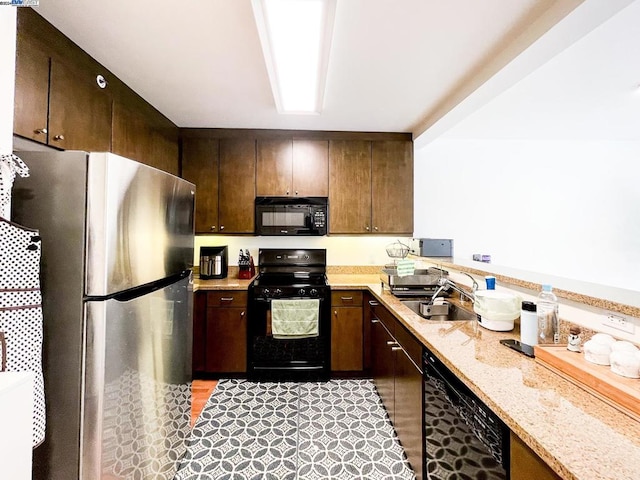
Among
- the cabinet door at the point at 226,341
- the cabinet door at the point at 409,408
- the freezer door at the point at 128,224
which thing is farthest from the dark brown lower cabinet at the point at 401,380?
the freezer door at the point at 128,224

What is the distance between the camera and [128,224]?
122 centimetres

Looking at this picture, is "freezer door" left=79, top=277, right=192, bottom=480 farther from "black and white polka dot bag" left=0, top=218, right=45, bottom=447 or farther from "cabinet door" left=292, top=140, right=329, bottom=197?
"cabinet door" left=292, top=140, right=329, bottom=197

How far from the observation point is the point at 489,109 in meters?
2.75

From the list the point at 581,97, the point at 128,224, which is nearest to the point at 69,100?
the point at 128,224

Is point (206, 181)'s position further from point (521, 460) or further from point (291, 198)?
point (521, 460)

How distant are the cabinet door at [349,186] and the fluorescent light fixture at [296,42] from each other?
42.5 inches

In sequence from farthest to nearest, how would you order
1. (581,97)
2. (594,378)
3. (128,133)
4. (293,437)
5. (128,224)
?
(581,97) < (128,133) < (293,437) < (128,224) < (594,378)

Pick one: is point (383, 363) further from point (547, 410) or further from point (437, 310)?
point (547, 410)

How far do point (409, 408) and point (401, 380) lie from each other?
0.59ft

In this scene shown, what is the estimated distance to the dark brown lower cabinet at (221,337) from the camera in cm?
283

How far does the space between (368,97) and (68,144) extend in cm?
200

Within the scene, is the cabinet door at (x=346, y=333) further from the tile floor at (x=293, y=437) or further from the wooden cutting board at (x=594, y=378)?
the wooden cutting board at (x=594, y=378)

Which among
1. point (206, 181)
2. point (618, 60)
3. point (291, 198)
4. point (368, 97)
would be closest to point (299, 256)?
point (291, 198)

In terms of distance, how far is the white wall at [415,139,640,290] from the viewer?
356cm
